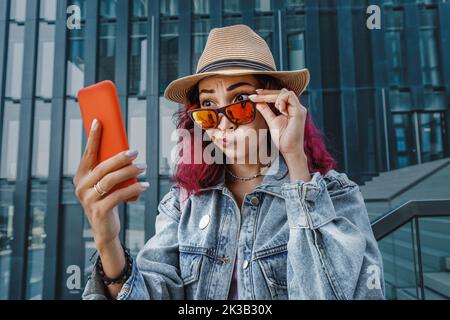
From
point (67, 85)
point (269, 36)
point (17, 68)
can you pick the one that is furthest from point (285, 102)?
point (17, 68)

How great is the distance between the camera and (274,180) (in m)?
0.86

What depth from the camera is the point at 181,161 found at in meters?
1.03

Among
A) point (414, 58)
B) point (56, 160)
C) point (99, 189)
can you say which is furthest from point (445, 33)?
point (56, 160)

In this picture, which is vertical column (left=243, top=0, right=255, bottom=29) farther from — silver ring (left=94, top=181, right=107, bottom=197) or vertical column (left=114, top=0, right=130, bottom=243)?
silver ring (left=94, top=181, right=107, bottom=197)

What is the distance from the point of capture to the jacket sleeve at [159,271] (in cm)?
67

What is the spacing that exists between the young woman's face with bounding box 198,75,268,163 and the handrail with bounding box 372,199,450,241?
1248 millimetres

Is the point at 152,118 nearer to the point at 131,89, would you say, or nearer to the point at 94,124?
the point at 131,89

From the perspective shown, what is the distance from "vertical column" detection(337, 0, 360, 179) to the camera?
391 centimetres

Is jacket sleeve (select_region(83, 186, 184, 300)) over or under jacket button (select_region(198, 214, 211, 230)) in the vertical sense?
under

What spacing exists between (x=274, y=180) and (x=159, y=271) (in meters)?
0.41

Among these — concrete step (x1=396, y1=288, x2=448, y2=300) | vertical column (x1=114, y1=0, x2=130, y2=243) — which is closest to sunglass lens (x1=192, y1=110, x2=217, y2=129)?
concrete step (x1=396, y1=288, x2=448, y2=300)

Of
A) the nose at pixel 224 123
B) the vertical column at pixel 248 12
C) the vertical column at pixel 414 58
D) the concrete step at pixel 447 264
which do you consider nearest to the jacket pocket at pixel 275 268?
the nose at pixel 224 123
